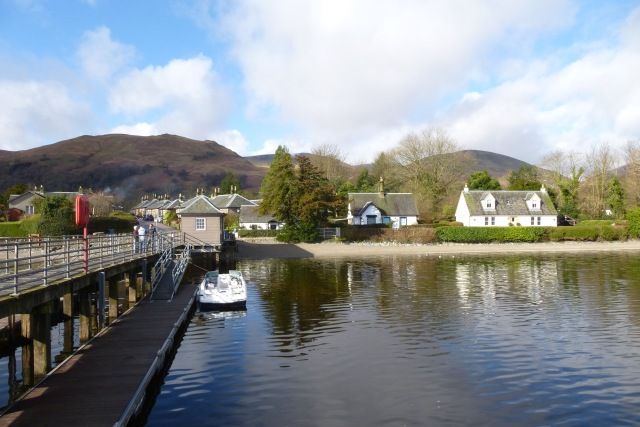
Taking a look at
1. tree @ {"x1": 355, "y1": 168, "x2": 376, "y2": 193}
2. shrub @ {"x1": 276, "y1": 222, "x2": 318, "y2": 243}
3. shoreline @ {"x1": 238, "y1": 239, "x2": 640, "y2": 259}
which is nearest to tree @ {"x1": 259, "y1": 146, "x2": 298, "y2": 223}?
shrub @ {"x1": 276, "y1": 222, "x2": 318, "y2": 243}

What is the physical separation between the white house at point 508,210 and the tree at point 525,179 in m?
10.5

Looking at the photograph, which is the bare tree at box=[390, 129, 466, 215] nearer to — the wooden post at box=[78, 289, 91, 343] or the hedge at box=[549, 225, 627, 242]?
the hedge at box=[549, 225, 627, 242]

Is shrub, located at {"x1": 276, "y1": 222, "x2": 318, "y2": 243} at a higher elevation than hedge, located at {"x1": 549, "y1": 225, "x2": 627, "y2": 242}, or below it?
higher

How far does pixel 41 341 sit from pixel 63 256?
16844mm

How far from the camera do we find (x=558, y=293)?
34.1 meters

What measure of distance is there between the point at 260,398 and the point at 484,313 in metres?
15.8

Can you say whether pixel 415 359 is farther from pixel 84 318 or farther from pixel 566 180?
pixel 566 180

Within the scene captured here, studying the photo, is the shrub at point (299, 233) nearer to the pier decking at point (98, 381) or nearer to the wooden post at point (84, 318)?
the pier decking at point (98, 381)

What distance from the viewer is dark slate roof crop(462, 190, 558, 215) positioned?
86125 mm

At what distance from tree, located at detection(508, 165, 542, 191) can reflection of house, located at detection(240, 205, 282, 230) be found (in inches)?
1806

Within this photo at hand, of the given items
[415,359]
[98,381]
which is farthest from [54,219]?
[415,359]

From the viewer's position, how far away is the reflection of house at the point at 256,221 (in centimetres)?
9144

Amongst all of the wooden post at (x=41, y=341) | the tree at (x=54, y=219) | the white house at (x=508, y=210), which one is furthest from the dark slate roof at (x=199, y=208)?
the white house at (x=508, y=210)

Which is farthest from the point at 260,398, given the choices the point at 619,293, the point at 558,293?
the point at 619,293
